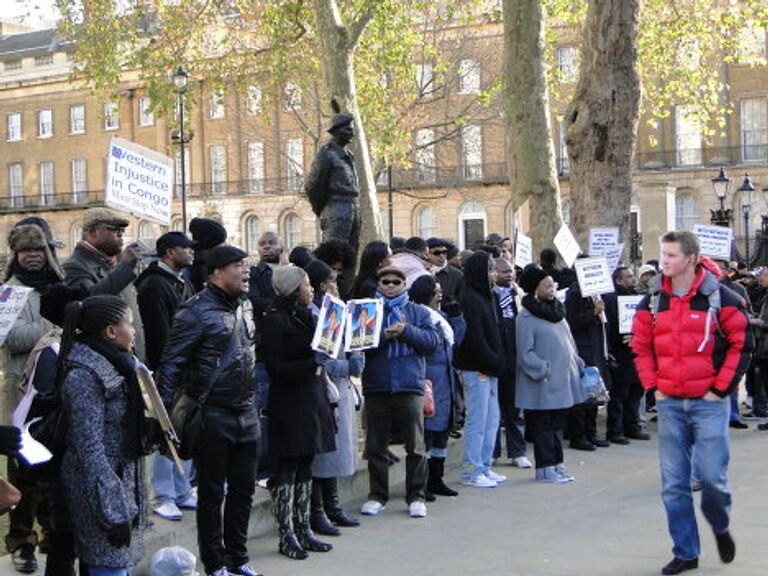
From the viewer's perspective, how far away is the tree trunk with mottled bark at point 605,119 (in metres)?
18.5

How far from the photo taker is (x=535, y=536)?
9.46 metres

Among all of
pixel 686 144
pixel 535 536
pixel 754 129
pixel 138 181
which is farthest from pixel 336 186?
pixel 686 144

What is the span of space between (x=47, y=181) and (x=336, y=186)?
247 feet

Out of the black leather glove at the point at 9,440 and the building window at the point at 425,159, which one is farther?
the building window at the point at 425,159

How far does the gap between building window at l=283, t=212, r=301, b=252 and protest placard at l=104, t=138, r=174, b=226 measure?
2561 inches

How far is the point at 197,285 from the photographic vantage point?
32.8 feet

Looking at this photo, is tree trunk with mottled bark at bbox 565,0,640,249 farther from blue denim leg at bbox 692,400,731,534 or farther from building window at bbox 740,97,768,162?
building window at bbox 740,97,768,162

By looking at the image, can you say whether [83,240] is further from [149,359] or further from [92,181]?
[92,181]

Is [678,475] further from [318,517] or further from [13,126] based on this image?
[13,126]

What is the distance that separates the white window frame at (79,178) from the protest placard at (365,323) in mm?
75656

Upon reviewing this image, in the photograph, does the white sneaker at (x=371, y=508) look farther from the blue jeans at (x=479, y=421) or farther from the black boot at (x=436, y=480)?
the blue jeans at (x=479, y=421)

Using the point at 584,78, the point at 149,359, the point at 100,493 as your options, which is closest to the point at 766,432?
the point at 584,78

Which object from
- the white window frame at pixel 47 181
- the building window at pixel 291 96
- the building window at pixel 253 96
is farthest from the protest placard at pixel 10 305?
the white window frame at pixel 47 181

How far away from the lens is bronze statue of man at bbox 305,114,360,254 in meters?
13.2
